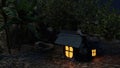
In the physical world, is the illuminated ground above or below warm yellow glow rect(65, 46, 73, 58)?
below

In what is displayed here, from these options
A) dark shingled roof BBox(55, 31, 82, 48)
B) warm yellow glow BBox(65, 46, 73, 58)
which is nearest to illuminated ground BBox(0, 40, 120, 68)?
warm yellow glow BBox(65, 46, 73, 58)

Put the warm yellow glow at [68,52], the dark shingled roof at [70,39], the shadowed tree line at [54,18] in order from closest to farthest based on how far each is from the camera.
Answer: the dark shingled roof at [70,39] < the warm yellow glow at [68,52] < the shadowed tree line at [54,18]

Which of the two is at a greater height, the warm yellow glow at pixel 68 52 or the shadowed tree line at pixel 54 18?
the shadowed tree line at pixel 54 18

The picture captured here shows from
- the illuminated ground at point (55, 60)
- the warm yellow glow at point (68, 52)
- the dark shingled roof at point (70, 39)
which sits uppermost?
the dark shingled roof at point (70, 39)

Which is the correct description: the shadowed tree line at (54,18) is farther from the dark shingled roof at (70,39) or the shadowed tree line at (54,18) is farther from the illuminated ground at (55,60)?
the dark shingled roof at (70,39)

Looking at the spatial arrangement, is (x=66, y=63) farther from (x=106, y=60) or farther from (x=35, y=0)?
(x=35, y=0)

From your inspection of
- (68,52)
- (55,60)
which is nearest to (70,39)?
(68,52)

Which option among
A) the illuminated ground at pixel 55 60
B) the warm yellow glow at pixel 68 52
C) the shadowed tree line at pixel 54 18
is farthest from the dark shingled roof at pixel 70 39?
the shadowed tree line at pixel 54 18

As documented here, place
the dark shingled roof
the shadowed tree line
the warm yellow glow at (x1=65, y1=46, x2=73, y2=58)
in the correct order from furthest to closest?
the shadowed tree line
the warm yellow glow at (x1=65, y1=46, x2=73, y2=58)
the dark shingled roof

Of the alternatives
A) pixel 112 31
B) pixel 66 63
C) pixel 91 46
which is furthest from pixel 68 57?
pixel 112 31

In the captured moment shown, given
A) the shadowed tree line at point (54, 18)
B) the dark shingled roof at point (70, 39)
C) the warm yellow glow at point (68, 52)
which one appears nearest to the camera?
the dark shingled roof at point (70, 39)

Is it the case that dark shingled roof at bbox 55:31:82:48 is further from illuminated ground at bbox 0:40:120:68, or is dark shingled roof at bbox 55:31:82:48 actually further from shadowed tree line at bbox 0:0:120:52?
shadowed tree line at bbox 0:0:120:52

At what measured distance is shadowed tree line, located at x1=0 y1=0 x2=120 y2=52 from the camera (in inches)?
315

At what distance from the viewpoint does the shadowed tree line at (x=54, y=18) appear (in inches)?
315
